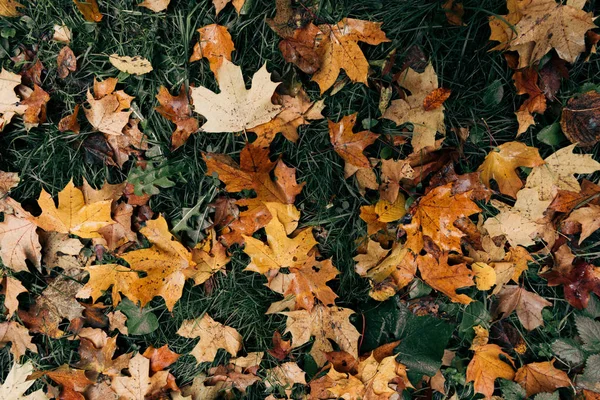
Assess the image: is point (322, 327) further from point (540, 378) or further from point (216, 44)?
point (216, 44)

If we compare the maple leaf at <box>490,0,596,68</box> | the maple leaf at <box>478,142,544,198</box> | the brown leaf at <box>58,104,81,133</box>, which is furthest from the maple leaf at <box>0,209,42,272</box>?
the maple leaf at <box>490,0,596,68</box>

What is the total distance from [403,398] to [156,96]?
65.3 inches

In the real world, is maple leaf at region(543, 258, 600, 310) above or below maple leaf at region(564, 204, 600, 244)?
below

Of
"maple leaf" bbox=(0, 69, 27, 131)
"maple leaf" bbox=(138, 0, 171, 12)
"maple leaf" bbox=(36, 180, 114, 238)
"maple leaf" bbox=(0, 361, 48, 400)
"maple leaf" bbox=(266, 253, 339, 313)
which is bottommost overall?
"maple leaf" bbox=(0, 361, 48, 400)

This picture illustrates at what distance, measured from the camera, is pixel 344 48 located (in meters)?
1.65

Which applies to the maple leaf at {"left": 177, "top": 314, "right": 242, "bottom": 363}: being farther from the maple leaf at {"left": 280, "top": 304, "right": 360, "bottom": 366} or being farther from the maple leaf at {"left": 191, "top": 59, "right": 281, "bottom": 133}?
the maple leaf at {"left": 191, "top": 59, "right": 281, "bottom": 133}

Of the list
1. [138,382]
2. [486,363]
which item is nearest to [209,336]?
[138,382]

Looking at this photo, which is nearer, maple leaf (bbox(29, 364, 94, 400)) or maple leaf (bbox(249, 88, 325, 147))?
maple leaf (bbox(249, 88, 325, 147))

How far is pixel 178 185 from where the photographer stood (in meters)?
1.81

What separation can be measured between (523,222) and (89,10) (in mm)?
2007

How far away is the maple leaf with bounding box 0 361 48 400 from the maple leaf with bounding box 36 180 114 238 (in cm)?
69

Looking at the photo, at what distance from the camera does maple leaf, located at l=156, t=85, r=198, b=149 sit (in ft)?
5.72

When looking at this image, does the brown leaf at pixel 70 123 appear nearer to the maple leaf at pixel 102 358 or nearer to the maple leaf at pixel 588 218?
the maple leaf at pixel 102 358

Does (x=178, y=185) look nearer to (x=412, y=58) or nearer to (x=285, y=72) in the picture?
(x=285, y=72)
